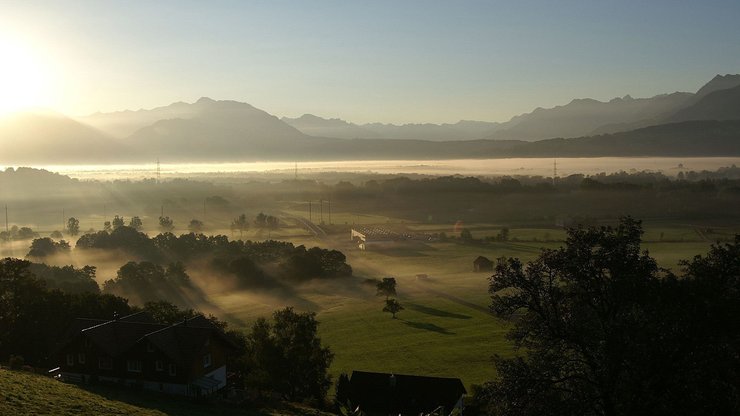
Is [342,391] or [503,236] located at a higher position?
[503,236]

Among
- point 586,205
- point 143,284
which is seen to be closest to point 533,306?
point 143,284

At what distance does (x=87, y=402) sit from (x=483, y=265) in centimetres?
8189

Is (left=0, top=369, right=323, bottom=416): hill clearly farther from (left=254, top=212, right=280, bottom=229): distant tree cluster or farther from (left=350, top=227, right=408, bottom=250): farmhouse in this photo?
(left=254, top=212, right=280, bottom=229): distant tree cluster

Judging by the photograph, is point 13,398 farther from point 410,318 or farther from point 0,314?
point 410,318

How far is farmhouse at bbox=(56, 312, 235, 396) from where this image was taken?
122ft

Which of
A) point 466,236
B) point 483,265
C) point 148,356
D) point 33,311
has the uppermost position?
point 33,311

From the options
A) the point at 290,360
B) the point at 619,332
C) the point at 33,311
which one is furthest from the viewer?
the point at 33,311

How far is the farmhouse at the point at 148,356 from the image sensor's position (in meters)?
37.1

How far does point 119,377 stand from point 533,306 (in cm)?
3033

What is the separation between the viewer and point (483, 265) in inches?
4006

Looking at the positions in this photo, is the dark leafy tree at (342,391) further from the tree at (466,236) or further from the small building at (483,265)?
the tree at (466,236)

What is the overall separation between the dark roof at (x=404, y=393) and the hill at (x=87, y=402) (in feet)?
26.2

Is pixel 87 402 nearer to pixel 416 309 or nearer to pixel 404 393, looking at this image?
pixel 404 393

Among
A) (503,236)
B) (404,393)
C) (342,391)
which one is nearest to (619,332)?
(404,393)
